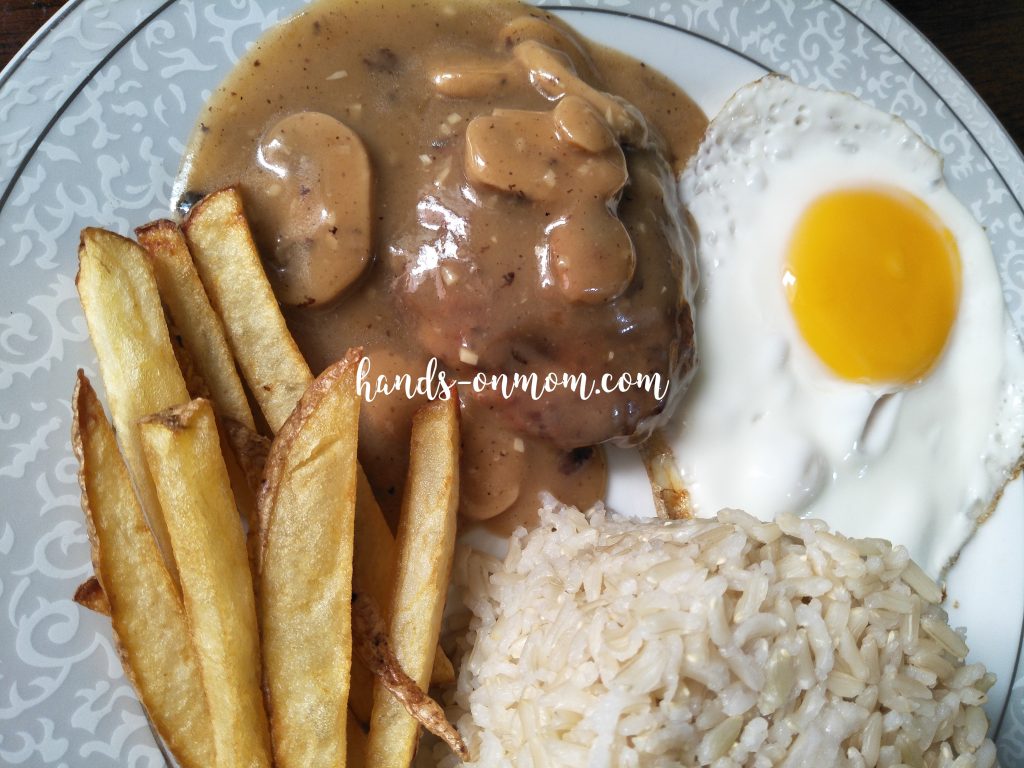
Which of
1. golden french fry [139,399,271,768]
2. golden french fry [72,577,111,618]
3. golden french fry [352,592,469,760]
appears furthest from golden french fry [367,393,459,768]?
golden french fry [72,577,111,618]

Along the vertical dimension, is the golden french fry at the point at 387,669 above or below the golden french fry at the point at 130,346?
below

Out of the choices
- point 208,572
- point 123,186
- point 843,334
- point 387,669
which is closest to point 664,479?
point 843,334

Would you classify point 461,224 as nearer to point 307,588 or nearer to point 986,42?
point 307,588

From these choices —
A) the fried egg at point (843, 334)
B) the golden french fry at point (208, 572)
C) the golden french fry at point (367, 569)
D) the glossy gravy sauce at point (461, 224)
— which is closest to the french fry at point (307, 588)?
the golden french fry at point (208, 572)

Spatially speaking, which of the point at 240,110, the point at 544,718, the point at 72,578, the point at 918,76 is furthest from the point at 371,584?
the point at 918,76

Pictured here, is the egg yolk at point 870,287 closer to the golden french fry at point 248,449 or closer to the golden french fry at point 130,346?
the golden french fry at point 248,449

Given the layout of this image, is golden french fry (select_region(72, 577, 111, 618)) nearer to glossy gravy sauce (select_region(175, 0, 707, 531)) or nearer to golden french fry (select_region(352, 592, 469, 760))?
golden french fry (select_region(352, 592, 469, 760))
